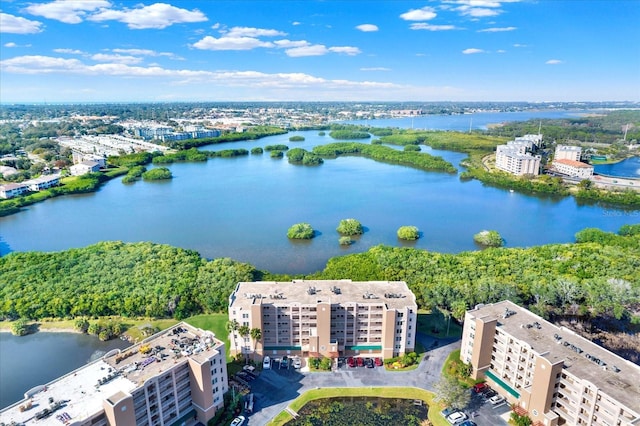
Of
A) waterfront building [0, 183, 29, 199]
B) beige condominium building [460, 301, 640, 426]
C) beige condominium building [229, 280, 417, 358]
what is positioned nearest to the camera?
A: beige condominium building [460, 301, 640, 426]

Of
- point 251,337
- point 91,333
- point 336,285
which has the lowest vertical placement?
point 91,333

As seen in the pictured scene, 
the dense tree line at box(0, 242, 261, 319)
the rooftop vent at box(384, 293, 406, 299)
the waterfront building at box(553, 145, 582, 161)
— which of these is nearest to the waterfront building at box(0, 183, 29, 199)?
the dense tree line at box(0, 242, 261, 319)

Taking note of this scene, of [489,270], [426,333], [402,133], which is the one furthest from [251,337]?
[402,133]

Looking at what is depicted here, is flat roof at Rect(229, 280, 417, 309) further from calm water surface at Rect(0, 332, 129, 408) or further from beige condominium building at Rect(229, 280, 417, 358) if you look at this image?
calm water surface at Rect(0, 332, 129, 408)

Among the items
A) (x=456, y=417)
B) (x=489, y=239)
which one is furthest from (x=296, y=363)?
(x=489, y=239)

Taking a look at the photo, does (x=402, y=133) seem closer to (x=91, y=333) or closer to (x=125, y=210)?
(x=125, y=210)

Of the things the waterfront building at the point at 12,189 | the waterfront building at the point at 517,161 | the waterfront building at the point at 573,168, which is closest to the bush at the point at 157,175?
the waterfront building at the point at 12,189
